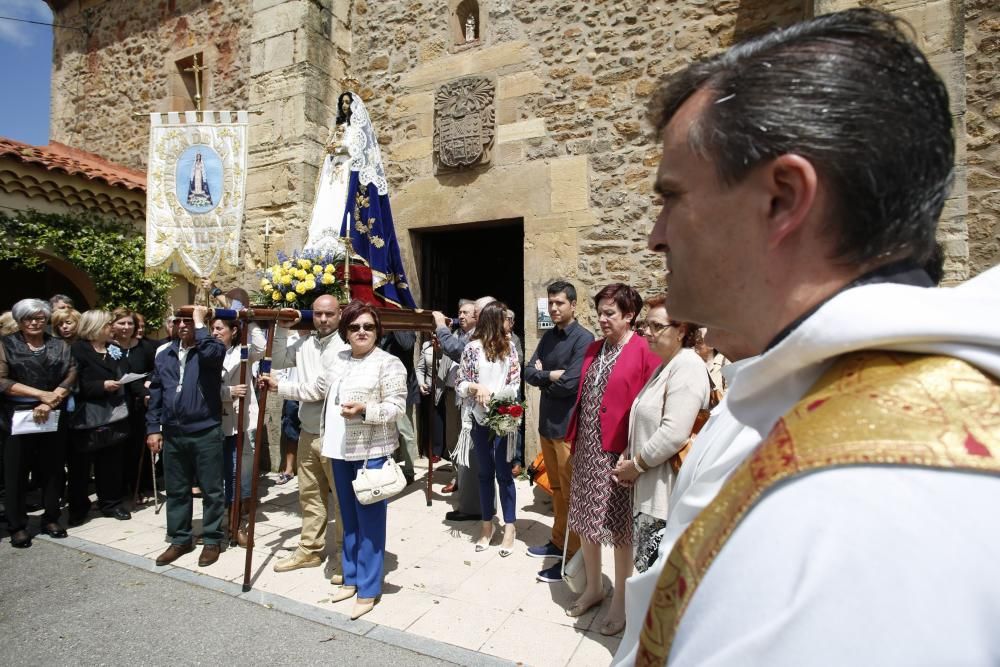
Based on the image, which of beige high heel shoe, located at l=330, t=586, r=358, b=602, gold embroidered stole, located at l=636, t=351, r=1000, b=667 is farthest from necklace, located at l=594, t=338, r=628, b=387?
gold embroidered stole, located at l=636, t=351, r=1000, b=667

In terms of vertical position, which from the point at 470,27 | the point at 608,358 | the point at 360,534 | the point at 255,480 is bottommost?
the point at 360,534

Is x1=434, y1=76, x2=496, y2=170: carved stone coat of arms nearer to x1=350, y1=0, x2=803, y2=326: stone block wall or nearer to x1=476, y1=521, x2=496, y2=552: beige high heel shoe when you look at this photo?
x1=350, y1=0, x2=803, y2=326: stone block wall

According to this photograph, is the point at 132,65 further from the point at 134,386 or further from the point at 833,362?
the point at 833,362

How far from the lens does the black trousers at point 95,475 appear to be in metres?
5.06

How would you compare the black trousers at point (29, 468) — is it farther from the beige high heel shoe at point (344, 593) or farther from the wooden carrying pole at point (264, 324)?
the beige high heel shoe at point (344, 593)

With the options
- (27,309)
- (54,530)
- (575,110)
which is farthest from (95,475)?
(575,110)

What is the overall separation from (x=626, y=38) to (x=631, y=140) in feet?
3.75

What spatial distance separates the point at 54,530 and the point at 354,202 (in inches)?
153

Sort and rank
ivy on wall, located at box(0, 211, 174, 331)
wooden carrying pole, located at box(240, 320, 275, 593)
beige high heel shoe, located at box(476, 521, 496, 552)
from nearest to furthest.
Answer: wooden carrying pole, located at box(240, 320, 275, 593), beige high heel shoe, located at box(476, 521, 496, 552), ivy on wall, located at box(0, 211, 174, 331)

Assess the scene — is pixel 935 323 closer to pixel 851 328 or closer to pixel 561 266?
pixel 851 328

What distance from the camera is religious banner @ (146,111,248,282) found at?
18.6ft

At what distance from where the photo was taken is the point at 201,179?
5.69 meters

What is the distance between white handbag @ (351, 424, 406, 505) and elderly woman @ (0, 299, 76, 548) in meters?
3.23

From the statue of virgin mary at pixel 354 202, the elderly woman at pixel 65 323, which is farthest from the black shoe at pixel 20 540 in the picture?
the statue of virgin mary at pixel 354 202
